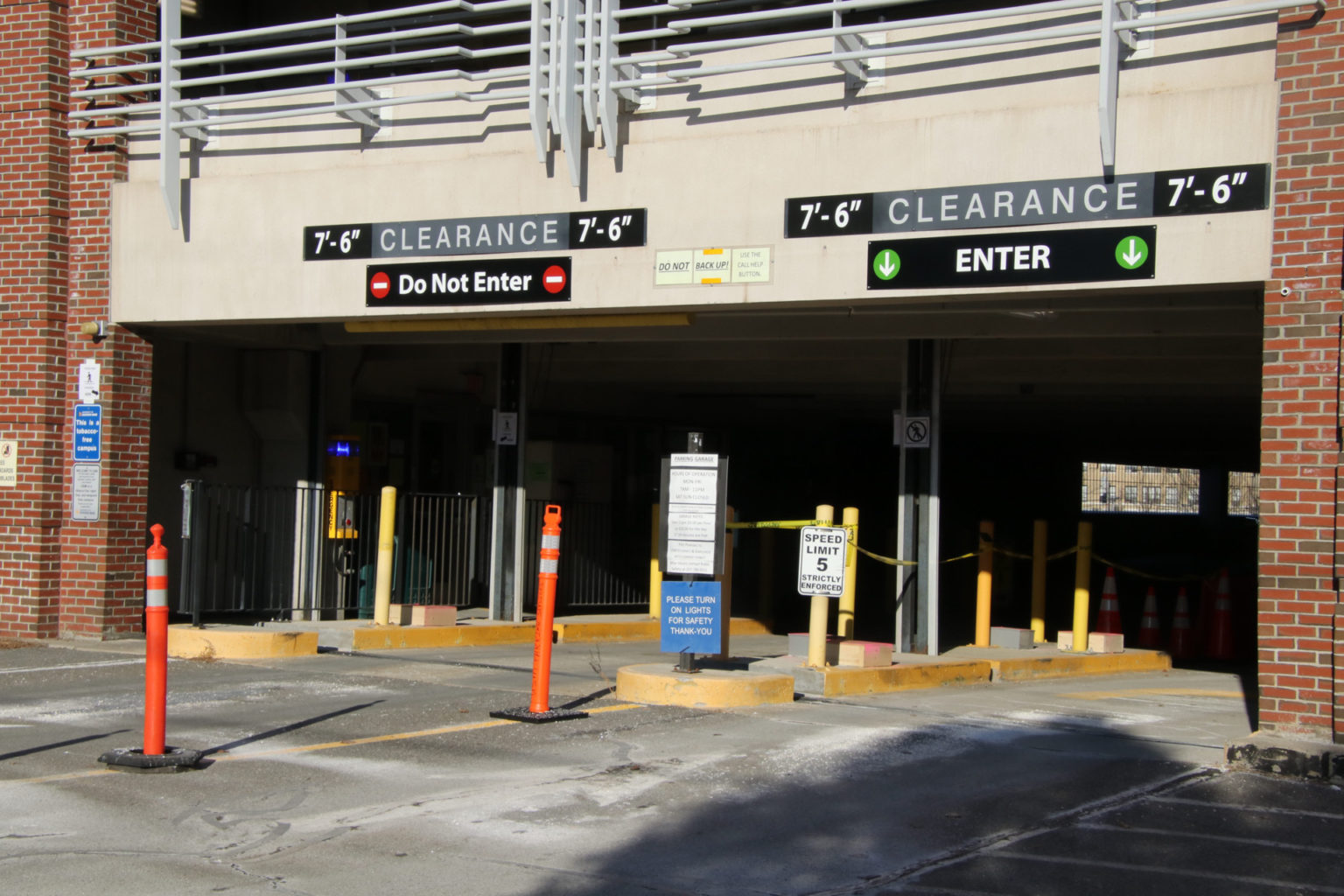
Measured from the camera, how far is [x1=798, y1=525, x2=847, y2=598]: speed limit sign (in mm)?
11086

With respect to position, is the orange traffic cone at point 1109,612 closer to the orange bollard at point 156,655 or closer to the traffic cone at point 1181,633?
the traffic cone at point 1181,633

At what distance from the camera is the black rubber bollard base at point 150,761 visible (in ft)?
25.1

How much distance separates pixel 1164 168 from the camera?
381 inches

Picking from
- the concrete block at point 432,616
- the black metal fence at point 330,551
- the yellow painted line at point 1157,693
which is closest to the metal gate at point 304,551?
the black metal fence at point 330,551

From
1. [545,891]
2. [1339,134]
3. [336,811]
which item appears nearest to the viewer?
[545,891]

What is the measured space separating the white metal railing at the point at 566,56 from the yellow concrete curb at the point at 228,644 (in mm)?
4008

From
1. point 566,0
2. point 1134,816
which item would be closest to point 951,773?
point 1134,816

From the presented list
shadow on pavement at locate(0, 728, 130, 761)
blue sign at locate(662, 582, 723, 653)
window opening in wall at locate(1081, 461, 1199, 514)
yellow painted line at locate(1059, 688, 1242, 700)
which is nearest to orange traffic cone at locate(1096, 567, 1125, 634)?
yellow painted line at locate(1059, 688, 1242, 700)

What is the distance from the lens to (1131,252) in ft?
32.0

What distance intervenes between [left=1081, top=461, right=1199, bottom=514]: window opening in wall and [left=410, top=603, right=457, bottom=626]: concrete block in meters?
30.7

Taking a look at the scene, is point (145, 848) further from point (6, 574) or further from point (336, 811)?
point (6, 574)

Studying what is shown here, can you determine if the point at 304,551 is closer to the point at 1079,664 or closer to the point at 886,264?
the point at 886,264

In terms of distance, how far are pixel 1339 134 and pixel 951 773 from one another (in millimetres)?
4744

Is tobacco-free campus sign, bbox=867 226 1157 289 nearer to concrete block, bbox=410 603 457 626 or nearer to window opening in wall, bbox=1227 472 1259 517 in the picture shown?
concrete block, bbox=410 603 457 626
